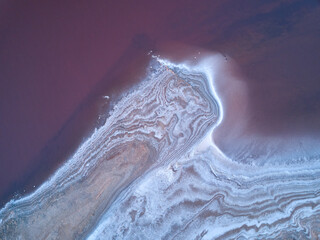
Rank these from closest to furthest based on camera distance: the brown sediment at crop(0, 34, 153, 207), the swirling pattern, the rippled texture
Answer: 1. the rippled texture
2. the swirling pattern
3. the brown sediment at crop(0, 34, 153, 207)

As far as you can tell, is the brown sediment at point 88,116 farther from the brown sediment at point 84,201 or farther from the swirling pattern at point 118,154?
the brown sediment at point 84,201

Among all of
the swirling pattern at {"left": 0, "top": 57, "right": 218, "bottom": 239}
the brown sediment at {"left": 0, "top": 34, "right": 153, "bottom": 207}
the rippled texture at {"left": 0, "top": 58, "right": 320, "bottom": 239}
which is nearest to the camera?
the rippled texture at {"left": 0, "top": 58, "right": 320, "bottom": 239}

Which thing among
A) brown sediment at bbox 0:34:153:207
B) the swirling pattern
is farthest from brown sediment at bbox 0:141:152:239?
brown sediment at bbox 0:34:153:207

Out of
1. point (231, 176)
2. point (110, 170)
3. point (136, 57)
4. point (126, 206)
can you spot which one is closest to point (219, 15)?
point (136, 57)

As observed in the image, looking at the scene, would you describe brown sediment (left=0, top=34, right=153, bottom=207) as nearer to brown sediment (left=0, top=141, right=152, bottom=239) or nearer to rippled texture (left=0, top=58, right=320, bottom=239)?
rippled texture (left=0, top=58, right=320, bottom=239)

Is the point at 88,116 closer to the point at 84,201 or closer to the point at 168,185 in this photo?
the point at 84,201

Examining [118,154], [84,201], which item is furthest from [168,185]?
[84,201]

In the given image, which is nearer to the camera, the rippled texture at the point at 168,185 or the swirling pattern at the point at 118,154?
the rippled texture at the point at 168,185

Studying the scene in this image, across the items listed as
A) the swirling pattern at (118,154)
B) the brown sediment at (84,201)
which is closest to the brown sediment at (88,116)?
the swirling pattern at (118,154)

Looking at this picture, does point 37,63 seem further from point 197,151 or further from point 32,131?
point 197,151
